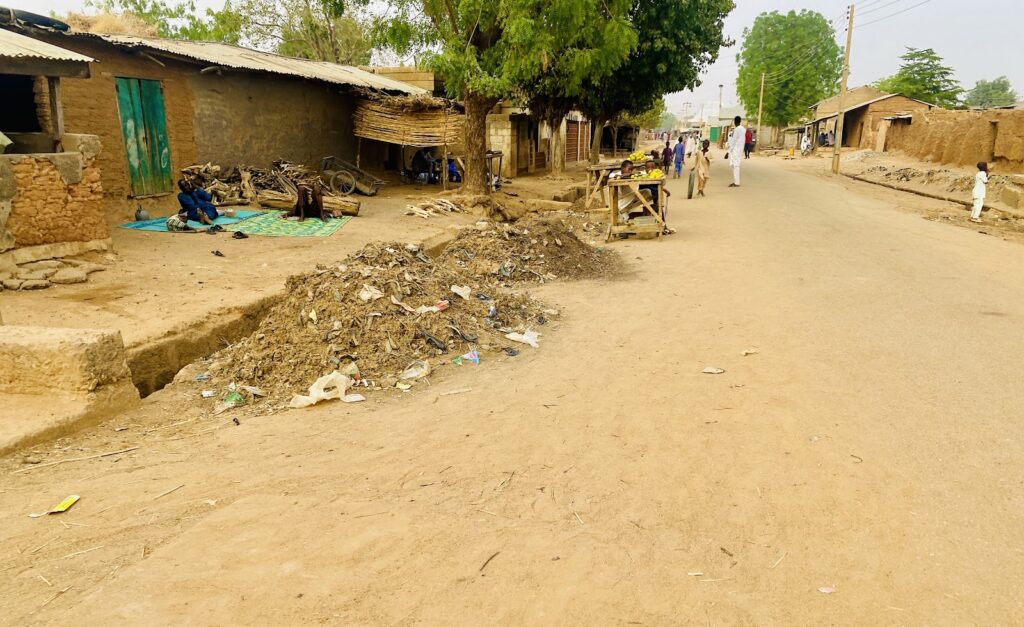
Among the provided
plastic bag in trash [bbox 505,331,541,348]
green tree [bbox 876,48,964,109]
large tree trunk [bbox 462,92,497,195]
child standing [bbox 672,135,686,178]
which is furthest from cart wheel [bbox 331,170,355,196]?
green tree [bbox 876,48,964,109]

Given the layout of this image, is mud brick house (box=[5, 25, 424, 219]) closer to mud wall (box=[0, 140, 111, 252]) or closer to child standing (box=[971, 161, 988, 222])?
mud wall (box=[0, 140, 111, 252])

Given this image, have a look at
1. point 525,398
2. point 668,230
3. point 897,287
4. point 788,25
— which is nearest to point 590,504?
point 525,398

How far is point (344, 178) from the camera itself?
15.4m

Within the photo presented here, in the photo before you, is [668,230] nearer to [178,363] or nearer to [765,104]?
[178,363]

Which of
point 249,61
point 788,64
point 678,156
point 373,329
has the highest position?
point 788,64

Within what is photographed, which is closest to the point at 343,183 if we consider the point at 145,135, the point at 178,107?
the point at 178,107

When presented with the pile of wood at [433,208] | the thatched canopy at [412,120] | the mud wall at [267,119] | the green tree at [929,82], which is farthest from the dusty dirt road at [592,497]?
the green tree at [929,82]

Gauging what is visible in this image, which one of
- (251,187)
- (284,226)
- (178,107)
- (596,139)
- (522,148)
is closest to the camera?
(284,226)

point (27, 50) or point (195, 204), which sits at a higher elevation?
point (27, 50)

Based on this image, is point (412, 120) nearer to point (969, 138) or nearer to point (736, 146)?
point (736, 146)

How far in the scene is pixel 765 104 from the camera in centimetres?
6022

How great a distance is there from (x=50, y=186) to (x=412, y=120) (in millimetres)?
9648

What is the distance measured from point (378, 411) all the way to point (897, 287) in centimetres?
635

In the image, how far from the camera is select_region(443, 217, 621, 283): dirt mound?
29.3 feet
